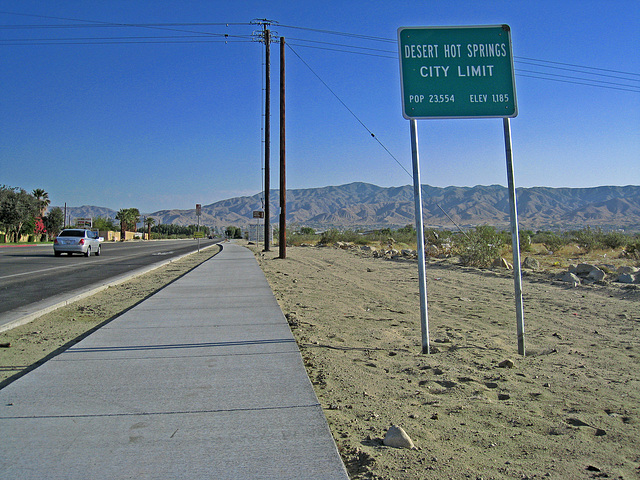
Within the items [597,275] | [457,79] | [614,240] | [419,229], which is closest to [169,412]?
[419,229]

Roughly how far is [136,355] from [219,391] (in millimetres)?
1731

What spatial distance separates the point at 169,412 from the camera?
13.1 ft

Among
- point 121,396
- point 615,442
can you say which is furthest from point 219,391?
point 615,442

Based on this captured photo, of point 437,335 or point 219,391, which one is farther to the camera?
point 437,335

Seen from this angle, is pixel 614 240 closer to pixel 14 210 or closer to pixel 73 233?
pixel 73 233

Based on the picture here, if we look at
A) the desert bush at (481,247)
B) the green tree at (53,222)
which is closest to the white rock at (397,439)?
the desert bush at (481,247)

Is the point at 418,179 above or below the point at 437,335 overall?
above

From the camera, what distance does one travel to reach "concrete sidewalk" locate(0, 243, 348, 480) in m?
3.13

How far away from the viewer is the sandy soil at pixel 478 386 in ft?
10.9

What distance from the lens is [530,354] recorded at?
248 inches

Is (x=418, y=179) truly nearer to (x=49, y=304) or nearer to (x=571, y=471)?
(x=571, y=471)

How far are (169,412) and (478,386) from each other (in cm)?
289

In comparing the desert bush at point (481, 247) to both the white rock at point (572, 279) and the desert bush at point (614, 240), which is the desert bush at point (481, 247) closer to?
the white rock at point (572, 279)

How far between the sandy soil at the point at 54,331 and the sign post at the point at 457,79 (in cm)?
482
